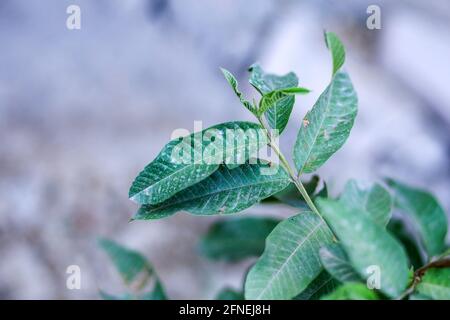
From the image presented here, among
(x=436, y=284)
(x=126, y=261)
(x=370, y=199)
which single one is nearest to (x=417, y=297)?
(x=436, y=284)

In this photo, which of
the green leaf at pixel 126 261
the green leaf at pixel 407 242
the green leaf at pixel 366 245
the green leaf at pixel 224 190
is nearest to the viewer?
the green leaf at pixel 366 245

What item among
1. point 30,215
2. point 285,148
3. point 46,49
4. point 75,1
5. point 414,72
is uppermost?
point 75,1

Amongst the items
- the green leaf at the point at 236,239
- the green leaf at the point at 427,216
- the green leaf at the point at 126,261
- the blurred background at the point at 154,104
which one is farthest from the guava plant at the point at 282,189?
the blurred background at the point at 154,104

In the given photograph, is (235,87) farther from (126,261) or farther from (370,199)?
(126,261)

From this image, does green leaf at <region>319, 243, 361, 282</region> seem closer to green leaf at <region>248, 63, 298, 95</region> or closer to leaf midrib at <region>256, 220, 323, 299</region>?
leaf midrib at <region>256, 220, 323, 299</region>

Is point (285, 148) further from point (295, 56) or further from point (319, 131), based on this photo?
point (319, 131)

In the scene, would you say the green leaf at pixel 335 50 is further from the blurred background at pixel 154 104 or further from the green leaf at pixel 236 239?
the blurred background at pixel 154 104
